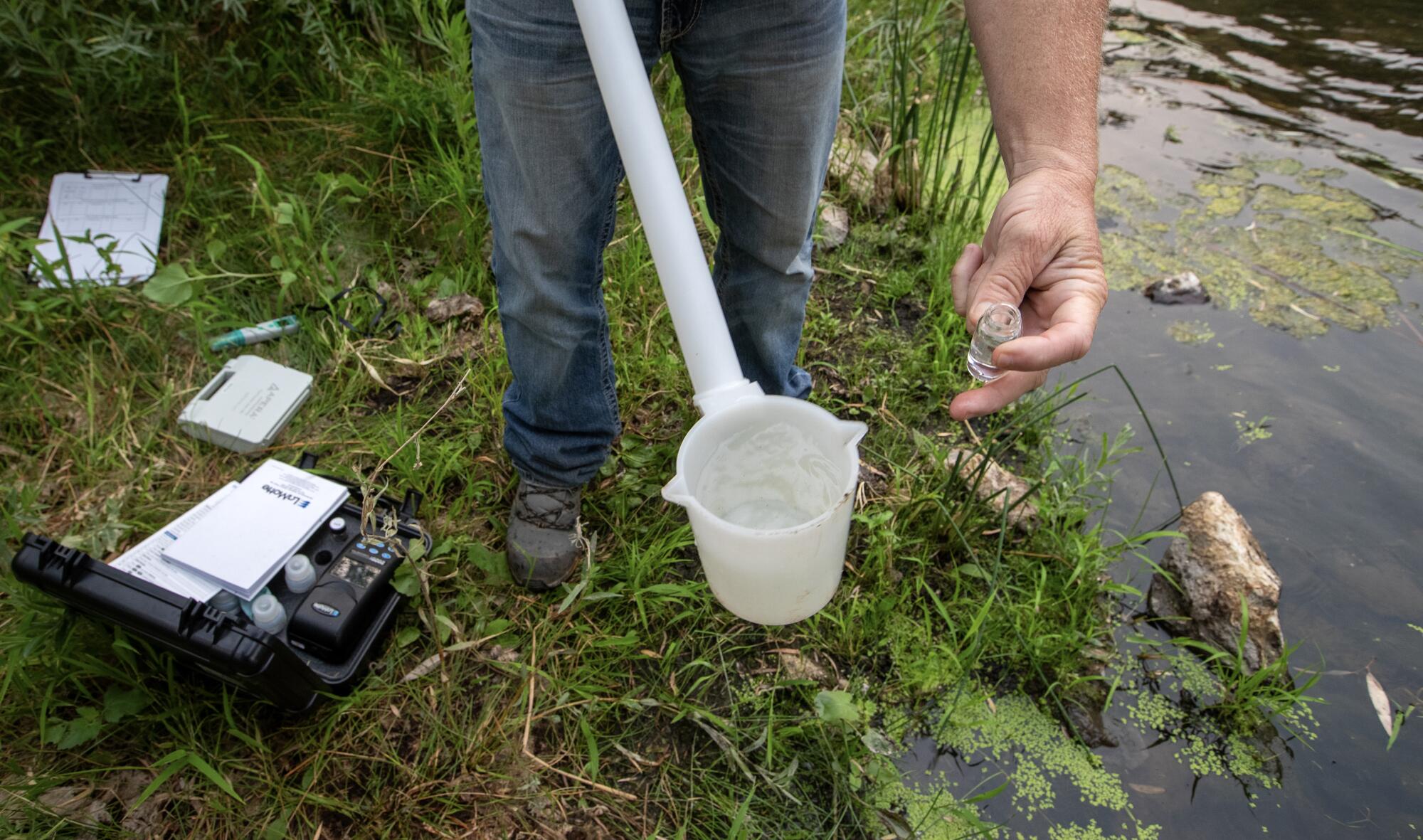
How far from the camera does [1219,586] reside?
145 centimetres

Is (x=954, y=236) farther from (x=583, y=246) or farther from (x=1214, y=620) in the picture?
(x=583, y=246)

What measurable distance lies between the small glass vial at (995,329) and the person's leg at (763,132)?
0.42 m

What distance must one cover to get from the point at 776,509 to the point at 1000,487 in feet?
2.45

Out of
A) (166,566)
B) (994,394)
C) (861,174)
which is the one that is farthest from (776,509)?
(861,174)

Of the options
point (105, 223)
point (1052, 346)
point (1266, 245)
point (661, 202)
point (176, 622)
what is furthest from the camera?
point (1266, 245)

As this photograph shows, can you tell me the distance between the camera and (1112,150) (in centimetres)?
253

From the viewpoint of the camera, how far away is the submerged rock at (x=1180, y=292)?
2.09 meters

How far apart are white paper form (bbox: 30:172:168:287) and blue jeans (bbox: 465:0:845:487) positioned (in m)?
1.31

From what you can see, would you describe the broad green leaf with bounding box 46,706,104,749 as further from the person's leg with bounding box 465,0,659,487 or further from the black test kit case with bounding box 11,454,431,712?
the person's leg with bounding box 465,0,659,487

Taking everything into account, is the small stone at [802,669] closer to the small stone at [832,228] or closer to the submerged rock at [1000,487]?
the submerged rock at [1000,487]

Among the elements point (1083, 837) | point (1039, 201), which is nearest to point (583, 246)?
point (1039, 201)

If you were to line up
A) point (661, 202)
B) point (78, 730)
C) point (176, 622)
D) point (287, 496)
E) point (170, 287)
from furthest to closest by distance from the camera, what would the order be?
point (170, 287), point (287, 496), point (78, 730), point (176, 622), point (661, 202)

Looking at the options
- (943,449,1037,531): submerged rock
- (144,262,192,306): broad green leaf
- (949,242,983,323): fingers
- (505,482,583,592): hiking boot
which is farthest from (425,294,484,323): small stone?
(949,242,983,323): fingers

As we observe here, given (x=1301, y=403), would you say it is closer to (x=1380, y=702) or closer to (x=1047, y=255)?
(x=1380, y=702)
